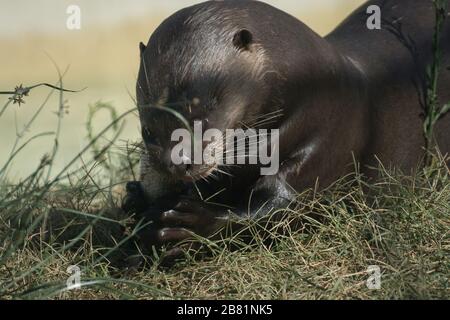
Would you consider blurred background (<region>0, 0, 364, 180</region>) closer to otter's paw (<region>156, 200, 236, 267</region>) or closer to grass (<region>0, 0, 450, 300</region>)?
grass (<region>0, 0, 450, 300</region>)

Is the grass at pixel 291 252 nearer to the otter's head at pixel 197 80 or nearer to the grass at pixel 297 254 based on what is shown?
the grass at pixel 297 254

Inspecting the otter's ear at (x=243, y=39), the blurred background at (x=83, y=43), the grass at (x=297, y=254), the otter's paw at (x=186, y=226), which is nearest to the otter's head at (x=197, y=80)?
the otter's ear at (x=243, y=39)

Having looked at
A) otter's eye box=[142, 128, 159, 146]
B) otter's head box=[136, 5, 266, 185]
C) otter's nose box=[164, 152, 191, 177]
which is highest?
otter's head box=[136, 5, 266, 185]

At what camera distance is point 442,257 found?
343cm

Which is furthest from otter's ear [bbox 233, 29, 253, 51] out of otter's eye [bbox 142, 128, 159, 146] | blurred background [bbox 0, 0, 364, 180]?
blurred background [bbox 0, 0, 364, 180]

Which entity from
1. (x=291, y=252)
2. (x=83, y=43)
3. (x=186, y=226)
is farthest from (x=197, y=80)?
(x=83, y=43)

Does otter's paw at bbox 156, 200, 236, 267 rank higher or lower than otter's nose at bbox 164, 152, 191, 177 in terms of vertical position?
lower

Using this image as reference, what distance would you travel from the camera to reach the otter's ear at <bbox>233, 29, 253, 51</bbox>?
3.57 metres

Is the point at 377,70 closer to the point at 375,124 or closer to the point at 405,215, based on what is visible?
the point at 375,124

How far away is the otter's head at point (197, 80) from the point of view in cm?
345

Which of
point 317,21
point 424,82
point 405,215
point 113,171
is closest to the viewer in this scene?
point 405,215
